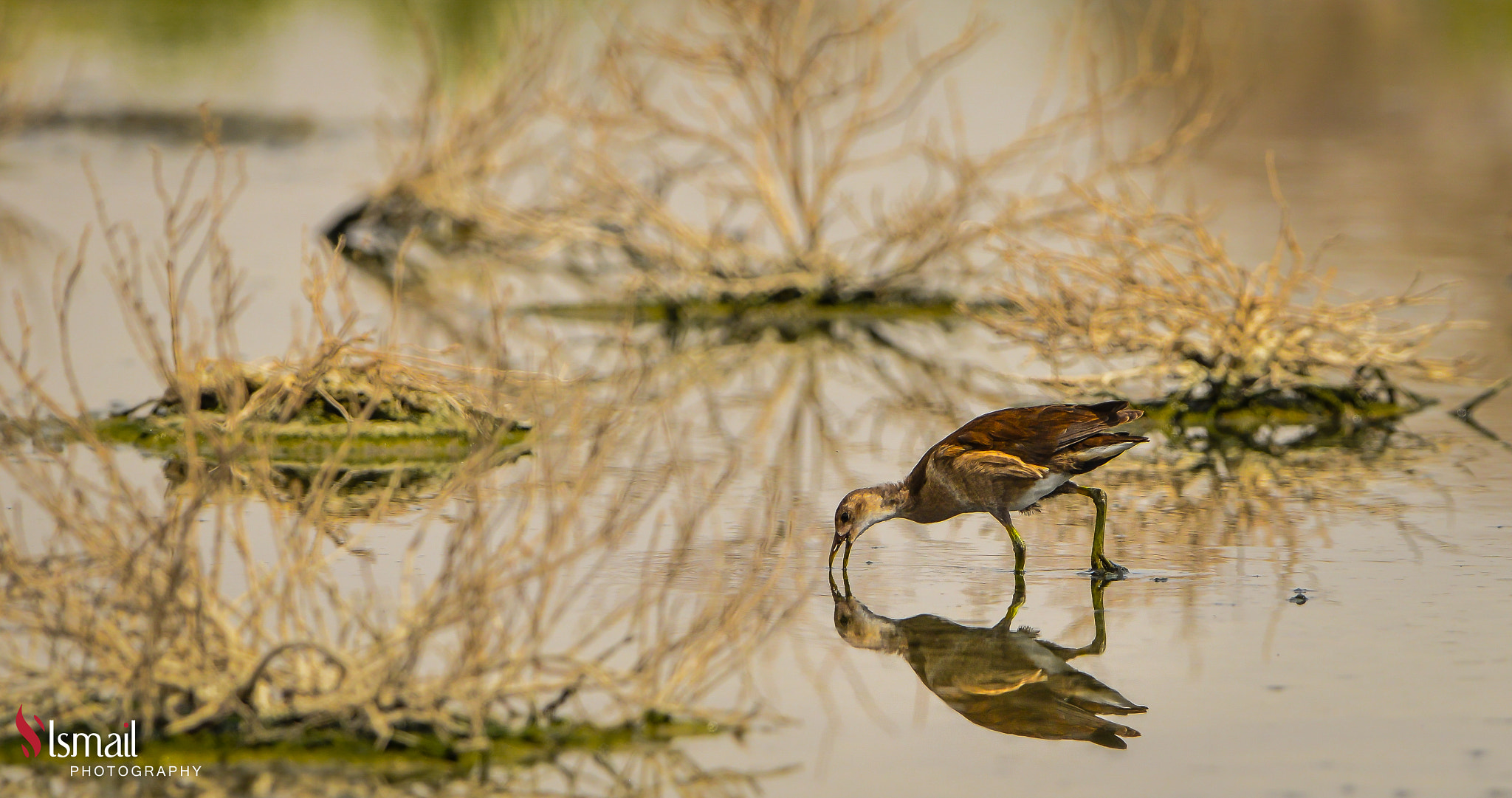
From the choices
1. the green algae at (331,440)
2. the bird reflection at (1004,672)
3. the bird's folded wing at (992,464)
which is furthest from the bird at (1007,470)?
the green algae at (331,440)

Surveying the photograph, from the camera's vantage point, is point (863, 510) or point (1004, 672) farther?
point (863, 510)

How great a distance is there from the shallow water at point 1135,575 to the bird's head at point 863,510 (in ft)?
0.72

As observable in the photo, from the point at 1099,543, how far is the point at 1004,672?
1393mm

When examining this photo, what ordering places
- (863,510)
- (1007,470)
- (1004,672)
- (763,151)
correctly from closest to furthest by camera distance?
1. (1004,672)
2. (1007,470)
3. (863,510)
4. (763,151)

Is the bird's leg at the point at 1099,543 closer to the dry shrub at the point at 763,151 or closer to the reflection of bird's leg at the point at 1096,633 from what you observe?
the reflection of bird's leg at the point at 1096,633

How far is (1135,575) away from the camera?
8492 mm

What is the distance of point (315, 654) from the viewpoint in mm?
6375

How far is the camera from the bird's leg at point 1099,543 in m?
8.37

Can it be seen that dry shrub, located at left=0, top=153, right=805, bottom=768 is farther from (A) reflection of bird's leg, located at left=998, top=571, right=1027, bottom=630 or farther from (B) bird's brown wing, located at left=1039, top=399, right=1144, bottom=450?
(B) bird's brown wing, located at left=1039, top=399, right=1144, bottom=450

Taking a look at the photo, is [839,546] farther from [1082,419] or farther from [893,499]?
[1082,419]

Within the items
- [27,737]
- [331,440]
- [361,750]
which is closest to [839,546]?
[361,750]

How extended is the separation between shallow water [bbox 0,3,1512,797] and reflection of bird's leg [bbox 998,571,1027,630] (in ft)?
0.12

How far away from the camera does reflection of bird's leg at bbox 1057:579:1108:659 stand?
291 inches

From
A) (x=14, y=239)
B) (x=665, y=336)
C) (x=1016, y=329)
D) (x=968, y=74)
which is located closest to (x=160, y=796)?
(x=1016, y=329)
